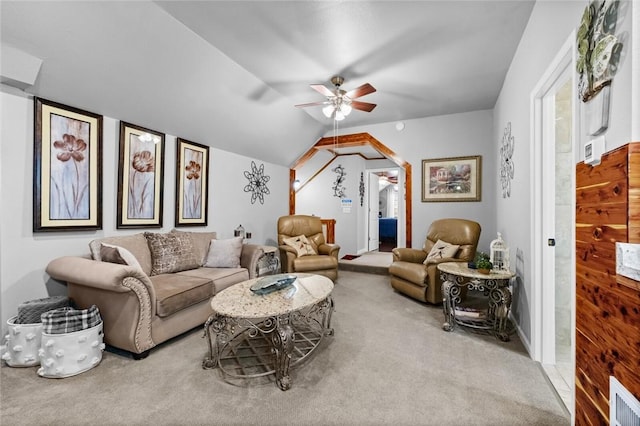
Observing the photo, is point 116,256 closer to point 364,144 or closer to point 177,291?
point 177,291

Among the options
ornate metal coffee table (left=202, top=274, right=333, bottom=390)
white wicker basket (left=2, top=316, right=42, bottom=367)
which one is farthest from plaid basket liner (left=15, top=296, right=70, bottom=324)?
ornate metal coffee table (left=202, top=274, right=333, bottom=390)

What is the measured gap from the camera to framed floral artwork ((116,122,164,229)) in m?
2.88

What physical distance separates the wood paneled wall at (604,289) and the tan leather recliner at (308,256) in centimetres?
309

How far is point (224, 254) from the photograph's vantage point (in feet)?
11.0

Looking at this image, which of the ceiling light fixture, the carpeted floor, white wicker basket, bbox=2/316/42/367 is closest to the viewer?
the carpeted floor

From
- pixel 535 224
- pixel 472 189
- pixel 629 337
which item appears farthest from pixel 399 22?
pixel 472 189

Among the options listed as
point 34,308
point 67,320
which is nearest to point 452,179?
point 67,320

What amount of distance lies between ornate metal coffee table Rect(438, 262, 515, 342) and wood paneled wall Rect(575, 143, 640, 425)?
1.16 m

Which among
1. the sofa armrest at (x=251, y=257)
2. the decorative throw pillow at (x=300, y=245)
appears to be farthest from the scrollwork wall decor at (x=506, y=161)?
the sofa armrest at (x=251, y=257)

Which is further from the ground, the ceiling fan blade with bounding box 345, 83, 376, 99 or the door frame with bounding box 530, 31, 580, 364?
the ceiling fan blade with bounding box 345, 83, 376, 99

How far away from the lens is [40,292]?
2.28 meters

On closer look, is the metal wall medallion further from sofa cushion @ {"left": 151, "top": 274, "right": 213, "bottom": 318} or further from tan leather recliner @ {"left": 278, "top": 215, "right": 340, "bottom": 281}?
sofa cushion @ {"left": 151, "top": 274, "right": 213, "bottom": 318}

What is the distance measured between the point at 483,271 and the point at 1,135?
4.11 metres

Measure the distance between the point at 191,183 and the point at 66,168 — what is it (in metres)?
1.38
